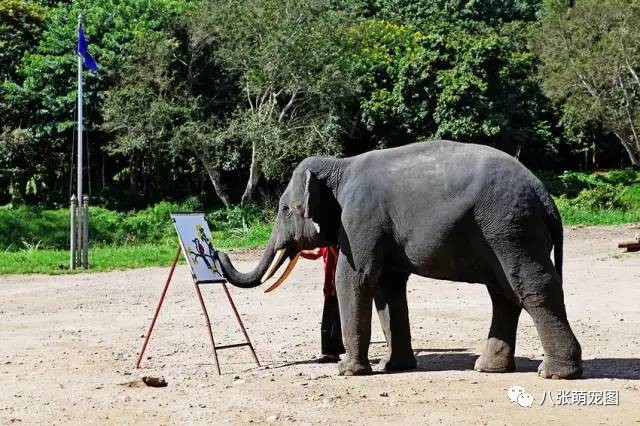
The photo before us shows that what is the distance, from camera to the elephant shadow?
9.21m

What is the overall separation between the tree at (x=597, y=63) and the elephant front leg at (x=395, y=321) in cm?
3466

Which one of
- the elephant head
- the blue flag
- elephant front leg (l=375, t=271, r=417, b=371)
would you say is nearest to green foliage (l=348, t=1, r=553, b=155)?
the blue flag

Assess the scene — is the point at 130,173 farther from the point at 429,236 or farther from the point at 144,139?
the point at 429,236

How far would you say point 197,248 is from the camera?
10.3m

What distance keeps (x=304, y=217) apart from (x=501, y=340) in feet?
7.89

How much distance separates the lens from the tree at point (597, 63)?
4169 centimetres

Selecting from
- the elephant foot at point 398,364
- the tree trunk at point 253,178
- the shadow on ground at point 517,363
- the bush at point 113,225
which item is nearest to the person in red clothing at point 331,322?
the shadow on ground at point 517,363

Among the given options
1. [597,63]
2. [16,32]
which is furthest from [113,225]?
[597,63]

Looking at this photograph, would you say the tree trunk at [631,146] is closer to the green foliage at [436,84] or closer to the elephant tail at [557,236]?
the green foliage at [436,84]

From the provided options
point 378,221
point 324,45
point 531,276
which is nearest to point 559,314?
point 531,276

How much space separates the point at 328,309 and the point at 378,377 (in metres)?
1.42

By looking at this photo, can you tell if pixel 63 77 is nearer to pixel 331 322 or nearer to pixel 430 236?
pixel 331 322

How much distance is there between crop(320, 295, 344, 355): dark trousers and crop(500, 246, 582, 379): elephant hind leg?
2512mm

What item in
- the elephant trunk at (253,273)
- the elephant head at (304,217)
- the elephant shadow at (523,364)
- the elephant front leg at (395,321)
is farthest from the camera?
the elephant trunk at (253,273)
